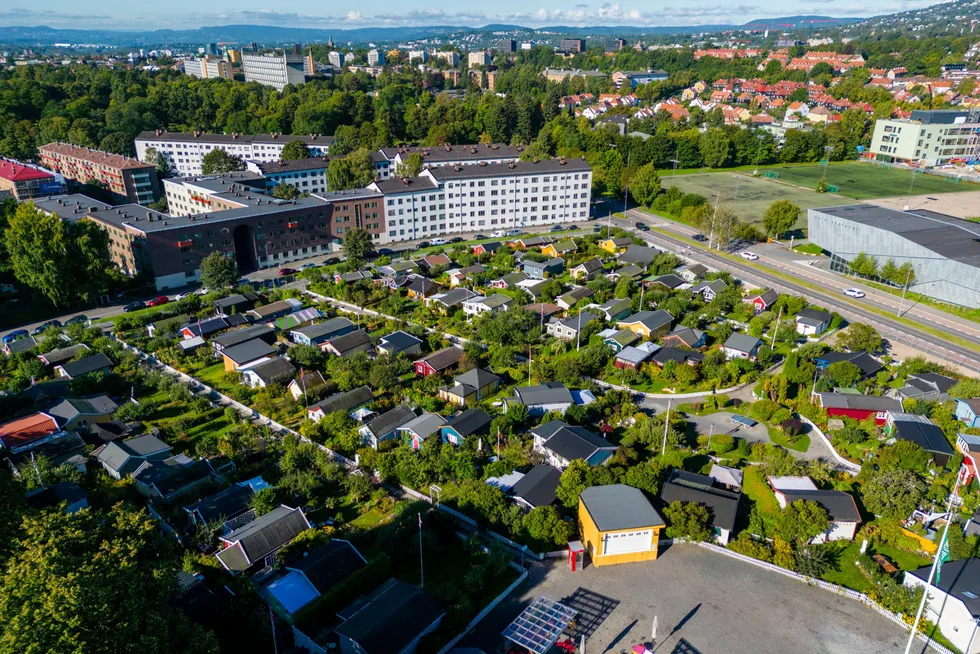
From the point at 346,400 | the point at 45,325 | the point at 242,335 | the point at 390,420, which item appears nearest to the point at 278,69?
the point at 45,325

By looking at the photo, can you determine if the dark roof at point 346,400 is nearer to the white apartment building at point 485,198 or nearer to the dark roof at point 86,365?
the dark roof at point 86,365

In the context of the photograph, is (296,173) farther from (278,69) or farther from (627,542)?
(278,69)

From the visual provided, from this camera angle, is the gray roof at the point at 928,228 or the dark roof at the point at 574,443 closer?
the dark roof at the point at 574,443

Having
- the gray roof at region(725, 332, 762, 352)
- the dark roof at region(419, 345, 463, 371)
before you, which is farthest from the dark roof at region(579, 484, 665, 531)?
the gray roof at region(725, 332, 762, 352)

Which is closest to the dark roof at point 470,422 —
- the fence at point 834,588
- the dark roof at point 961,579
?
the fence at point 834,588

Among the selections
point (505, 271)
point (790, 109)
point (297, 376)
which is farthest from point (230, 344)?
point (790, 109)

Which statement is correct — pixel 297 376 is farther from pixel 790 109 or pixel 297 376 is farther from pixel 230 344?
pixel 790 109
